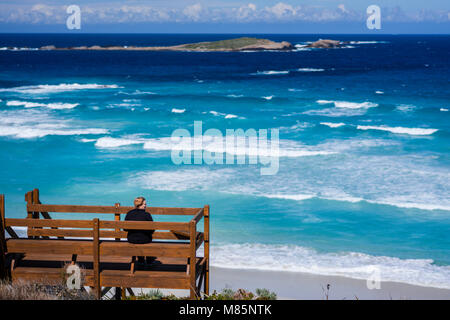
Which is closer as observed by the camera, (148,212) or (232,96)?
(148,212)

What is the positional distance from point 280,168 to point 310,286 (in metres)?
12.6

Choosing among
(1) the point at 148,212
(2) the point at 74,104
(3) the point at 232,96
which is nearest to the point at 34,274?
(1) the point at 148,212

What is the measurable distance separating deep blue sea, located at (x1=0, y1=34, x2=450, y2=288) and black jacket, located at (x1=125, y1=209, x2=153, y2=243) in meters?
5.91

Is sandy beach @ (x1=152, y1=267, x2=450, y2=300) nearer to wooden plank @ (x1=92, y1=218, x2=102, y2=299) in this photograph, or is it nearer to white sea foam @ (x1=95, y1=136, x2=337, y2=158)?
wooden plank @ (x1=92, y1=218, x2=102, y2=299)

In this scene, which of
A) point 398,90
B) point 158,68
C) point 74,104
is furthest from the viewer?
point 158,68

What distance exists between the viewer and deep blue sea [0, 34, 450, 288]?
15242mm

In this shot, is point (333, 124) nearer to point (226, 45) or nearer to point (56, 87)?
point (56, 87)

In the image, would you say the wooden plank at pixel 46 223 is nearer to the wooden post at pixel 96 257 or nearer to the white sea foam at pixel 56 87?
the wooden post at pixel 96 257

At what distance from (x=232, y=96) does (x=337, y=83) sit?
1689cm

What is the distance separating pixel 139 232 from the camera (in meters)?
7.90

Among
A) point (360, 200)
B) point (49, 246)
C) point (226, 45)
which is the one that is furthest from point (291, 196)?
point (226, 45)

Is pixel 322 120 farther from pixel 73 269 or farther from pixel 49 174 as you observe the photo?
pixel 73 269

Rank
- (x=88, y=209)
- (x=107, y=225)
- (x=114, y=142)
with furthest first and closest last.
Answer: (x=114, y=142) → (x=88, y=209) → (x=107, y=225)

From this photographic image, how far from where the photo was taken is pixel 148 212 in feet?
27.3
